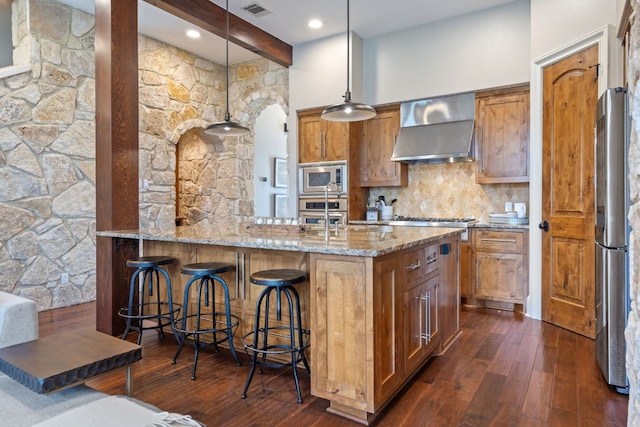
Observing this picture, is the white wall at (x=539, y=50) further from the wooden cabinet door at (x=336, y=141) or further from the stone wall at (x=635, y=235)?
the stone wall at (x=635, y=235)

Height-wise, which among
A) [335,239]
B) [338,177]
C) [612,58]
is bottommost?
[335,239]

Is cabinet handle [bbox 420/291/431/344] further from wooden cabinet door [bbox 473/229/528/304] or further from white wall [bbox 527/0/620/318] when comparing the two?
wooden cabinet door [bbox 473/229/528/304]

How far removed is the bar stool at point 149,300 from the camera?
292 cm

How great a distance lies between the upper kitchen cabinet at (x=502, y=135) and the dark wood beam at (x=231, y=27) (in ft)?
8.56

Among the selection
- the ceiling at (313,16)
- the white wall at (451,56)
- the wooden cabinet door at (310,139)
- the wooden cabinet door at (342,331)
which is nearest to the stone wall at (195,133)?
the ceiling at (313,16)

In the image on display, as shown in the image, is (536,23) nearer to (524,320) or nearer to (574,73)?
(574,73)

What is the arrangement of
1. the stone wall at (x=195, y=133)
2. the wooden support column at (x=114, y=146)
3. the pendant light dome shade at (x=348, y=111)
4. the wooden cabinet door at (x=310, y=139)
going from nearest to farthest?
1. the pendant light dome shade at (x=348, y=111)
2. the wooden support column at (x=114, y=146)
3. the stone wall at (x=195, y=133)
4. the wooden cabinet door at (x=310, y=139)

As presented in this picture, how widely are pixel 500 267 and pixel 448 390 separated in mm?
2229

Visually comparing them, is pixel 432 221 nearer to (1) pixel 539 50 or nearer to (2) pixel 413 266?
(1) pixel 539 50

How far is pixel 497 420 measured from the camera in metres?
2.03

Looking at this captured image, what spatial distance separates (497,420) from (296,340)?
123cm

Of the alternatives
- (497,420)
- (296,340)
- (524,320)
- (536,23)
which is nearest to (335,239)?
(296,340)

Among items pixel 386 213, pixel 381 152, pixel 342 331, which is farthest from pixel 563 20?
pixel 342 331

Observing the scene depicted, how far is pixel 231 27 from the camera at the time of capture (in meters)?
4.55
